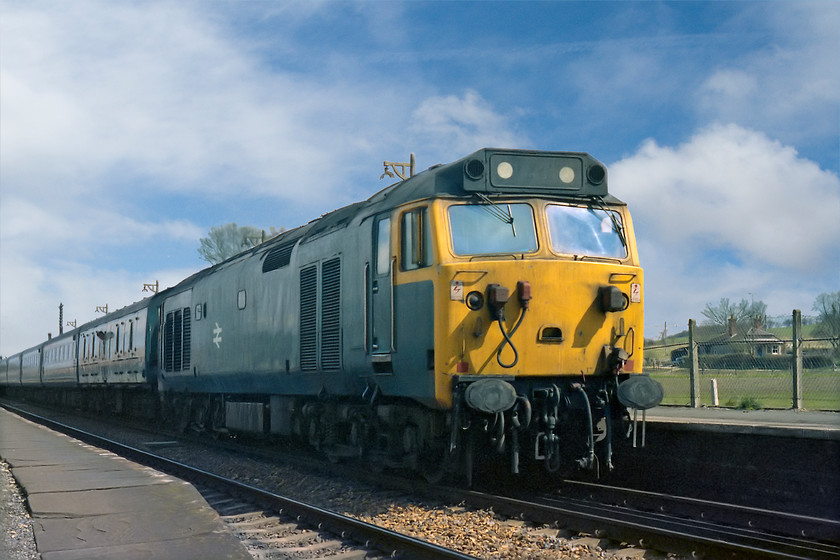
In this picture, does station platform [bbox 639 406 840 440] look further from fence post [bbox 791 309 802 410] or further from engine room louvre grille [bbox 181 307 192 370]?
engine room louvre grille [bbox 181 307 192 370]

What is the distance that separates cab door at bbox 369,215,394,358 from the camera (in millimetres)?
9023

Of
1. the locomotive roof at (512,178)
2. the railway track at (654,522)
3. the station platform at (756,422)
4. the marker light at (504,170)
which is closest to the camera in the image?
the railway track at (654,522)

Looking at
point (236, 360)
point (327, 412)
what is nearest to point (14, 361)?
point (236, 360)

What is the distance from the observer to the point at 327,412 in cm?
1112

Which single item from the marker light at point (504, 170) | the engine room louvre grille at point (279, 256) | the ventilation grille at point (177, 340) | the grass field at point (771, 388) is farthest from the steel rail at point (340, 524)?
the ventilation grille at point (177, 340)

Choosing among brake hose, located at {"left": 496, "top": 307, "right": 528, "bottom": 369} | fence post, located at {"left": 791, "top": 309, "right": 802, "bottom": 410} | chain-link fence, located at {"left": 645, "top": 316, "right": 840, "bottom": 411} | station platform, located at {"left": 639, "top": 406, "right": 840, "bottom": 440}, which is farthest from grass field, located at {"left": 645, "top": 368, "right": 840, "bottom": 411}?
brake hose, located at {"left": 496, "top": 307, "right": 528, "bottom": 369}

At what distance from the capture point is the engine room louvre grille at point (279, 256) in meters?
12.4

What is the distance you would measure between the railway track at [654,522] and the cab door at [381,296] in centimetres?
150

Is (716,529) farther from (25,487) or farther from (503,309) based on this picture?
(25,487)

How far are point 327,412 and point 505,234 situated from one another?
4010 millimetres

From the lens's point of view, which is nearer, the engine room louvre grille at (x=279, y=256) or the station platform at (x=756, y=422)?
the station platform at (x=756, y=422)

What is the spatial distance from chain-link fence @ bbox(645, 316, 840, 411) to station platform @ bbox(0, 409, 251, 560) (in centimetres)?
891

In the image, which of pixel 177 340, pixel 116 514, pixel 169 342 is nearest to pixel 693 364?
pixel 116 514

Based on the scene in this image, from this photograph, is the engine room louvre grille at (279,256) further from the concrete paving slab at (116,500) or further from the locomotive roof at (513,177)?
the concrete paving slab at (116,500)
